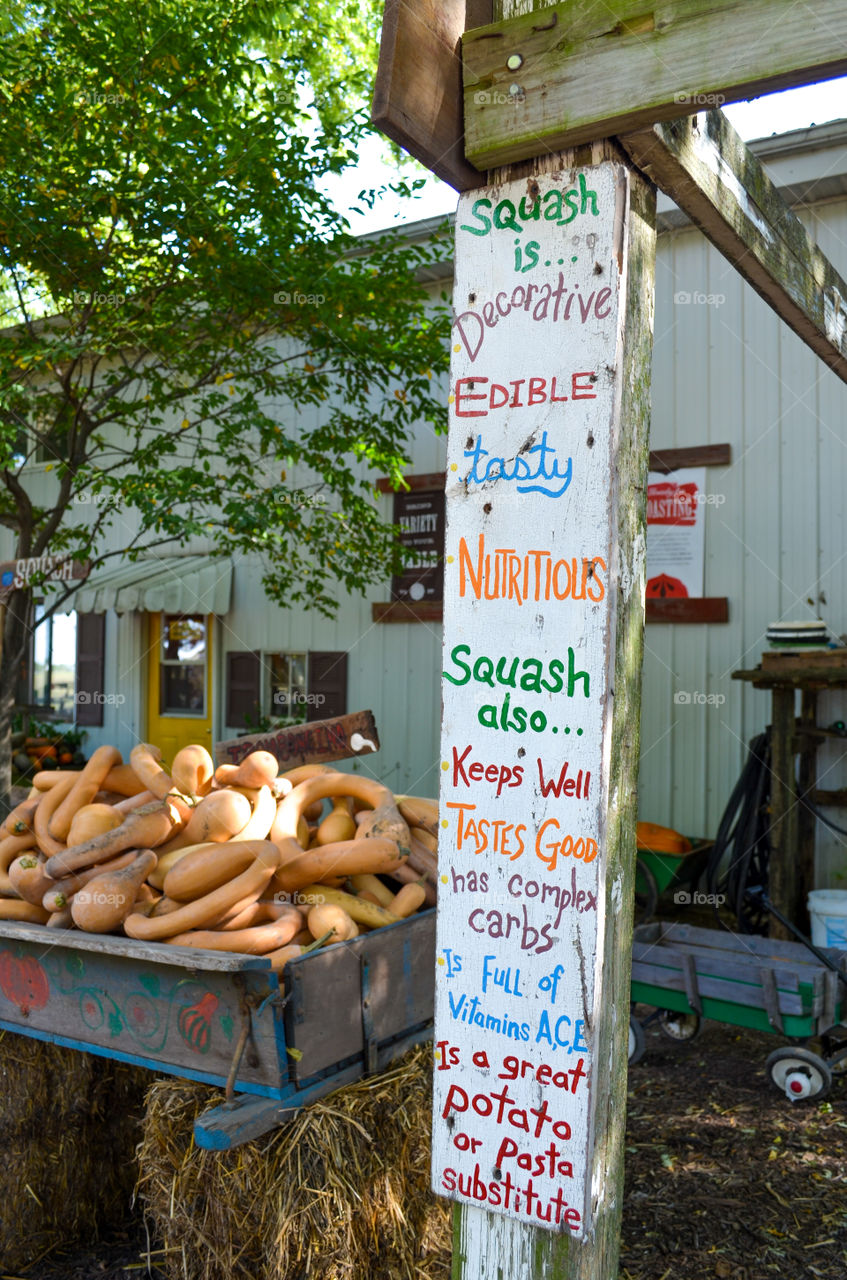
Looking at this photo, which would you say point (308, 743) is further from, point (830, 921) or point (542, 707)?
point (830, 921)

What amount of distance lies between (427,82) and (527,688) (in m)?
1.11

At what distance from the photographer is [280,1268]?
268 centimetres

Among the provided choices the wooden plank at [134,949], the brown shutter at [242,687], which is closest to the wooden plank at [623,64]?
the wooden plank at [134,949]

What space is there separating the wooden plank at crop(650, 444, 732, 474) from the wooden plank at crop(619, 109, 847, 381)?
505 centimetres

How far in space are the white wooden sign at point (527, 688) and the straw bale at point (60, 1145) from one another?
2206mm

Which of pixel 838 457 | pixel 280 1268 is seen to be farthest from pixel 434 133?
pixel 838 457

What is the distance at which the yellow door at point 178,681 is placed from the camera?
11.9 meters

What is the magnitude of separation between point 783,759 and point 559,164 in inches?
207

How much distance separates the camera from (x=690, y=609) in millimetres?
8172

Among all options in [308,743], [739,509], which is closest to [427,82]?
[308,743]

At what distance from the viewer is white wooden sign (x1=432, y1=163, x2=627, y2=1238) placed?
5.90 feet

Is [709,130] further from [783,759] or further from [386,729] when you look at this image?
[386,729]

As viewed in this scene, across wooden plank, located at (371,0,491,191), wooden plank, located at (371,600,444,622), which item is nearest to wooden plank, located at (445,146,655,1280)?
wooden plank, located at (371,0,491,191)

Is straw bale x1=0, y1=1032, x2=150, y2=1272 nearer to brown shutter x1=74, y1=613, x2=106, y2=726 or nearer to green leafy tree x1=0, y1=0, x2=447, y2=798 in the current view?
green leafy tree x1=0, y1=0, x2=447, y2=798
